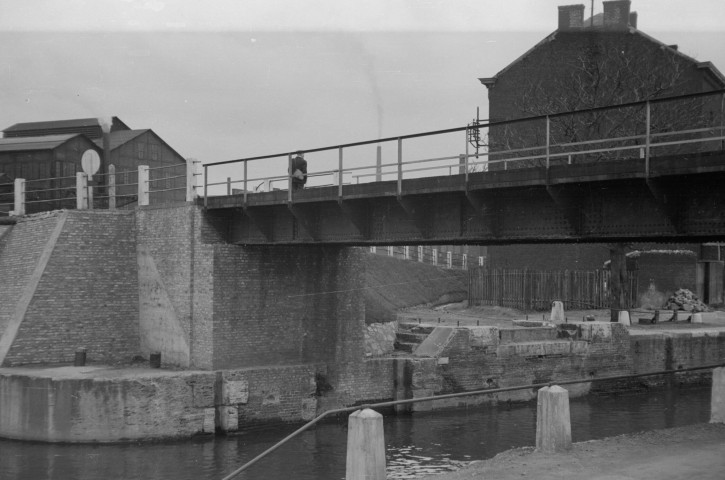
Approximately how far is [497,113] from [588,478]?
3763 cm

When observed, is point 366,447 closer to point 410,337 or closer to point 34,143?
point 410,337

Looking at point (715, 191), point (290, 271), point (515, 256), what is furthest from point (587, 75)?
point (715, 191)

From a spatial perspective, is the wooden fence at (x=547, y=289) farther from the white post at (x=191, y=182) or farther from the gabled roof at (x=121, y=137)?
the white post at (x=191, y=182)

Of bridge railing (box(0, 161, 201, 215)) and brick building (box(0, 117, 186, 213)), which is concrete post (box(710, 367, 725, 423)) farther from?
brick building (box(0, 117, 186, 213))

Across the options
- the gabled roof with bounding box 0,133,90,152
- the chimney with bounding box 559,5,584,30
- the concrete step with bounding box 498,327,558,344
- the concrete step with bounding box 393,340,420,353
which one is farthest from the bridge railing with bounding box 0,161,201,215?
the chimney with bounding box 559,5,584,30

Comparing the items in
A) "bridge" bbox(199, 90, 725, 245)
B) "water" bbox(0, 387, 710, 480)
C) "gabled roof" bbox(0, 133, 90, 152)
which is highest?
"gabled roof" bbox(0, 133, 90, 152)

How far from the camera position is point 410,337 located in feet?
→ 97.6

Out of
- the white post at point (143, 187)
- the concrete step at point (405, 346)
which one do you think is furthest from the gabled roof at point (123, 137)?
the concrete step at point (405, 346)

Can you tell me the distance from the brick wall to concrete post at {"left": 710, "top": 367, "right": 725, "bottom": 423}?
1601cm

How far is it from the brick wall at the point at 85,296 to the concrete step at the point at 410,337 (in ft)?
30.4

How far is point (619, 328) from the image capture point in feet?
101

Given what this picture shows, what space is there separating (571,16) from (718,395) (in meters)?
34.9

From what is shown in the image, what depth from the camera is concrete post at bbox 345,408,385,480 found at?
1068cm

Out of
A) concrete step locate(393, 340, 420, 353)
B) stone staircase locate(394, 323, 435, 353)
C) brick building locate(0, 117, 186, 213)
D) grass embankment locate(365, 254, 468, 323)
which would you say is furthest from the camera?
grass embankment locate(365, 254, 468, 323)
